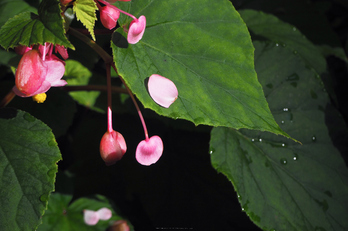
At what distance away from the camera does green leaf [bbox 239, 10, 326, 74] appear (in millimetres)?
1145

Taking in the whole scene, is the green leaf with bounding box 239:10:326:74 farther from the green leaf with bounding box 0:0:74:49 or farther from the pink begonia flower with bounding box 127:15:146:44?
the green leaf with bounding box 0:0:74:49

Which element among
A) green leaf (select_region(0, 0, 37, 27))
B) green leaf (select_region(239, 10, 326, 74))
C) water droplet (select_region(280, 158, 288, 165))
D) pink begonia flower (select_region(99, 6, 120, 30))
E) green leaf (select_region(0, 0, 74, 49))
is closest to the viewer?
green leaf (select_region(0, 0, 74, 49))

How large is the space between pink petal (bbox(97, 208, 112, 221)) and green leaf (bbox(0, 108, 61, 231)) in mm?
320

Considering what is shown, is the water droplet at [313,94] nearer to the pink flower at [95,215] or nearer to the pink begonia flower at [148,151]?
the pink begonia flower at [148,151]

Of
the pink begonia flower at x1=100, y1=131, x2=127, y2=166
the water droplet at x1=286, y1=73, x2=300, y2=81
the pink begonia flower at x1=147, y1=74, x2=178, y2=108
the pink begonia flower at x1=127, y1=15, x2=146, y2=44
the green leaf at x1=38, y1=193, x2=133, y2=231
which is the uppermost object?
the pink begonia flower at x1=127, y1=15, x2=146, y2=44

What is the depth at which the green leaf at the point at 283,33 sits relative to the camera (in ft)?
3.76

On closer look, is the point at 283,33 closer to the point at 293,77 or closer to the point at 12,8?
the point at 293,77

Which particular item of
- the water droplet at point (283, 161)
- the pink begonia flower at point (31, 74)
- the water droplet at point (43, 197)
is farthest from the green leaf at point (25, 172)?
the water droplet at point (283, 161)

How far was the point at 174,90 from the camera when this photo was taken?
54 centimetres

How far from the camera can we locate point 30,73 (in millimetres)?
480

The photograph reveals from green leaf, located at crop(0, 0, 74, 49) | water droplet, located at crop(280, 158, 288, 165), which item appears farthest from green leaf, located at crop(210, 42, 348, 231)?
green leaf, located at crop(0, 0, 74, 49)

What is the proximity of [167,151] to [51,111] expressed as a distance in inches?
17.0

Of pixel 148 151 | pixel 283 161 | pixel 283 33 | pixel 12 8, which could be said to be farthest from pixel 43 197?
Answer: pixel 283 33

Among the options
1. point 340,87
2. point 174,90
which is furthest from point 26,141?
point 340,87
